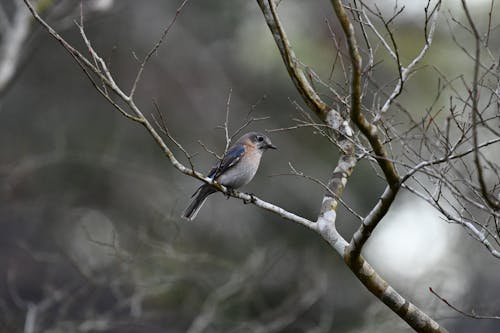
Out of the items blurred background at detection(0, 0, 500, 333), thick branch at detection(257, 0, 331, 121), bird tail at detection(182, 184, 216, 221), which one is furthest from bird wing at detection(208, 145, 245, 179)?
thick branch at detection(257, 0, 331, 121)

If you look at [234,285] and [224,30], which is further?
[224,30]

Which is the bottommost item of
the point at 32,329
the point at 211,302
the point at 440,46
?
the point at 32,329

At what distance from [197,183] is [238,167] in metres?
7.68

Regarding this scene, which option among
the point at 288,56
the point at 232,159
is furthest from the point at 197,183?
the point at 288,56

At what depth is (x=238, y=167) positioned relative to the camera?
359 inches

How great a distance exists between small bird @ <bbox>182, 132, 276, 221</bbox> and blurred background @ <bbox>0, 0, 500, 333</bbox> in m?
1.27

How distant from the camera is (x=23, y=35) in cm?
1094

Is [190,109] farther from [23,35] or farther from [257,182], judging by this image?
[23,35]

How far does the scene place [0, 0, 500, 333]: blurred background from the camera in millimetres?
11891

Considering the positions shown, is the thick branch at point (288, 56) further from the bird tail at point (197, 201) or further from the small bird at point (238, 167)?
the bird tail at point (197, 201)

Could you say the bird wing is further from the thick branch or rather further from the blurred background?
the thick branch

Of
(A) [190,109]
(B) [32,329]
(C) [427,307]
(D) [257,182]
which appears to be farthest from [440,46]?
(B) [32,329]

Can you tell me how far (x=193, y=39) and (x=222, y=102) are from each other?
183 cm

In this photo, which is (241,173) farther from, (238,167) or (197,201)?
(197,201)
